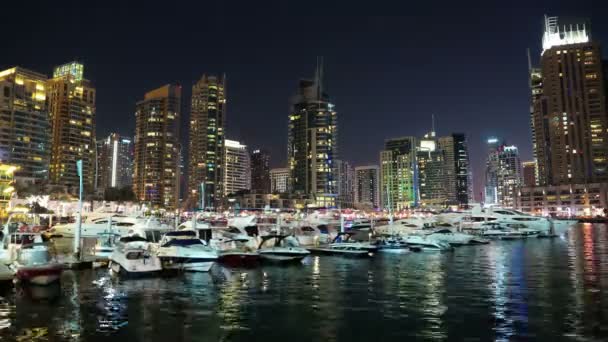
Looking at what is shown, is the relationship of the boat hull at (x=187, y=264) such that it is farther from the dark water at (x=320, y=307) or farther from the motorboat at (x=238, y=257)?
the motorboat at (x=238, y=257)

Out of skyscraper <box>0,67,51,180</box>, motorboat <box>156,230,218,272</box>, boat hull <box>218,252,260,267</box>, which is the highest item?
skyscraper <box>0,67,51,180</box>

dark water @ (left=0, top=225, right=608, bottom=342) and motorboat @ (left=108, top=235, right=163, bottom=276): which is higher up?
motorboat @ (left=108, top=235, right=163, bottom=276)

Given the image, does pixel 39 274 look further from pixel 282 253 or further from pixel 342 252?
pixel 342 252

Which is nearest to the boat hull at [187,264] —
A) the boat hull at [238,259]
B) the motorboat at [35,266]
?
the boat hull at [238,259]

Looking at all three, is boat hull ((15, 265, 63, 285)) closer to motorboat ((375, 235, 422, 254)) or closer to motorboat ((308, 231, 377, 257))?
motorboat ((308, 231, 377, 257))

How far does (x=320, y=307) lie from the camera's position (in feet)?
77.5

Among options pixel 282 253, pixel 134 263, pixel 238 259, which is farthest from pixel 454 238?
pixel 134 263

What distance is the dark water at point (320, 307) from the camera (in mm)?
18375

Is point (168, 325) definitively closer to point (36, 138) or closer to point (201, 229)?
point (201, 229)

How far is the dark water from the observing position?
18375 mm

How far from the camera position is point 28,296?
85.2 ft

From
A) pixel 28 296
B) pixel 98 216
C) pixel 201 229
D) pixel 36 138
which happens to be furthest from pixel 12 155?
pixel 28 296

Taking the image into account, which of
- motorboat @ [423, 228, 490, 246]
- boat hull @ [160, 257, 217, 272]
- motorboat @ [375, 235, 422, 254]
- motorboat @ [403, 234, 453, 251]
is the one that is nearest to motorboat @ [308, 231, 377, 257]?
motorboat @ [375, 235, 422, 254]

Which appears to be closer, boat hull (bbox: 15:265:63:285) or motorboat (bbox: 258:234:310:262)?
boat hull (bbox: 15:265:63:285)
